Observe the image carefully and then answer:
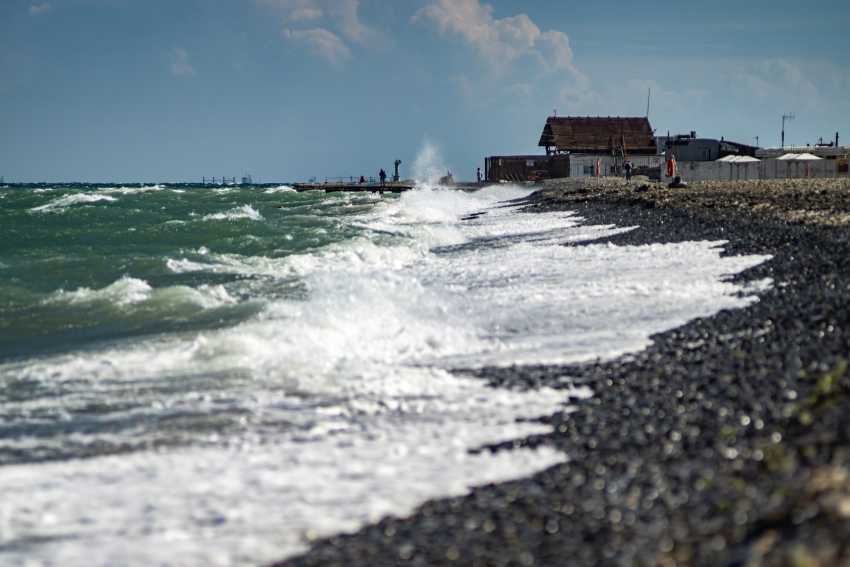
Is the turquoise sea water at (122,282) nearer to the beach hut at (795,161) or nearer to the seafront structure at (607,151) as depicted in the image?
the beach hut at (795,161)

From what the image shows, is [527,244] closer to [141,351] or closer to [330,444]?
[141,351]

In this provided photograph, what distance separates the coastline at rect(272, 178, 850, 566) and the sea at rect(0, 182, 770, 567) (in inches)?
9.6

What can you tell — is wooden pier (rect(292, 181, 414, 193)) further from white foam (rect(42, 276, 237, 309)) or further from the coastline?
the coastline

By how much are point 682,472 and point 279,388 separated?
337cm

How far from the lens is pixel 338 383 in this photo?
18.8 ft

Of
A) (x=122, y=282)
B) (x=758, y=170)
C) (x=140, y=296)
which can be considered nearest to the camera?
(x=140, y=296)

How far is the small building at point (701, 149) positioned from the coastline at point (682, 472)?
58.0 metres

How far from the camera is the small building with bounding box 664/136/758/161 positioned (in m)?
58.8

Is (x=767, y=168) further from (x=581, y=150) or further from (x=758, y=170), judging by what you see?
(x=581, y=150)

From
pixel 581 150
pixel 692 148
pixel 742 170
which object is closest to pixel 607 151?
pixel 581 150

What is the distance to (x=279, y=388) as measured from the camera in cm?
563

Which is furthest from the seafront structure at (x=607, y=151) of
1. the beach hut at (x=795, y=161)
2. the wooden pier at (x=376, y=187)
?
the beach hut at (x=795, y=161)

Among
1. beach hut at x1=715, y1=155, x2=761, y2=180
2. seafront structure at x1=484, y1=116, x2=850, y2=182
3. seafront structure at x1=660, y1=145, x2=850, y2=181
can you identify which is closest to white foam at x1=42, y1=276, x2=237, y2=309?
seafront structure at x1=660, y1=145, x2=850, y2=181

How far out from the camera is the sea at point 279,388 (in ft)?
11.9
